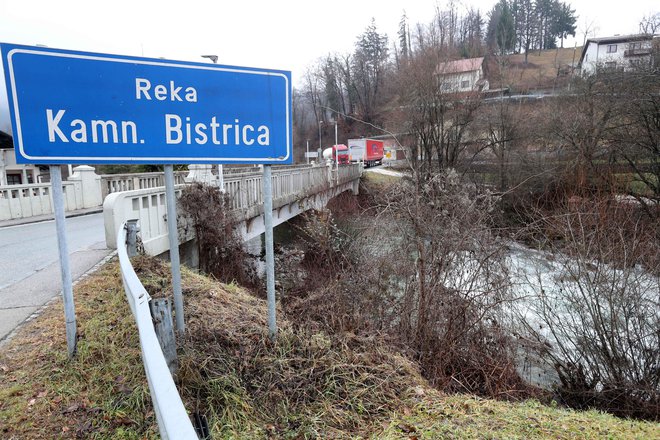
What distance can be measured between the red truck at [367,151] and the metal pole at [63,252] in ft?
153

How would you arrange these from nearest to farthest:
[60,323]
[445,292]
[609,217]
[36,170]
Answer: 1. [60,323]
2. [445,292]
3. [609,217]
4. [36,170]

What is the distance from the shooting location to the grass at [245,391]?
262cm

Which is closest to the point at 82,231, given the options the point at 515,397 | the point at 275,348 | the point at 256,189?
the point at 256,189

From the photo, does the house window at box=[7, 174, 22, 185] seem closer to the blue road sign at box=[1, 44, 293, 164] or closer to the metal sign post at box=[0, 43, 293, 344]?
the metal sign post at box=[0, 43, 293, 344]

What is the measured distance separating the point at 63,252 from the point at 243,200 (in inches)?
371

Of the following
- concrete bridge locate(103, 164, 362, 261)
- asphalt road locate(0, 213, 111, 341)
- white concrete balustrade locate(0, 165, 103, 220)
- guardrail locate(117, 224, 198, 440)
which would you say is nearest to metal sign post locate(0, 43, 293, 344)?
guardrail locate(117, 224, 198, 440)

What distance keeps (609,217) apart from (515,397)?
5626 millimetres

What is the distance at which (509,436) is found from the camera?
2947 mm

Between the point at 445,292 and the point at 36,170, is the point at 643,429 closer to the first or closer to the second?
the point at 445,292

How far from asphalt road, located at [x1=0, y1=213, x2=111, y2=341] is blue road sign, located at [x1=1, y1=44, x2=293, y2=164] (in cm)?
215

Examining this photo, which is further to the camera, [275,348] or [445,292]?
A: [445,292]

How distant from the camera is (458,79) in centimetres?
2845

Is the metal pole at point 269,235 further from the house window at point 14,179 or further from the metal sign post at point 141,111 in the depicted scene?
the house window at point 14,179

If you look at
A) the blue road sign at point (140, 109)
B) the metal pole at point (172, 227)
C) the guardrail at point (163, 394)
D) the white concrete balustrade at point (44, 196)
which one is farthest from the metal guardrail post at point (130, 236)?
the white concrete balustrade at point (44, 196)
